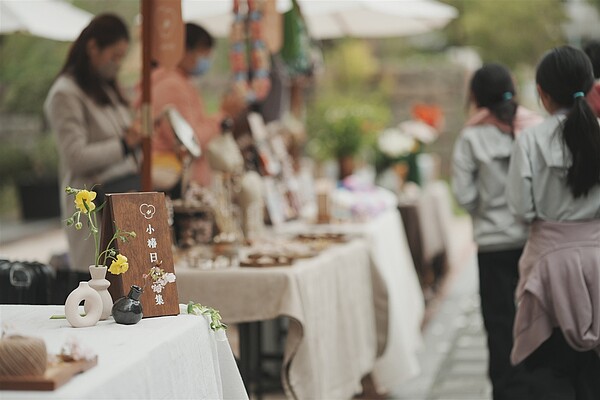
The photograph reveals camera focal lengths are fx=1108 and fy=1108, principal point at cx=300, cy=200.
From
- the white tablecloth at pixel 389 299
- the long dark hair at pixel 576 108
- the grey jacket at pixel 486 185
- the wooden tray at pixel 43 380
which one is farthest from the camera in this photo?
the white tablecloth at pixel 389 299

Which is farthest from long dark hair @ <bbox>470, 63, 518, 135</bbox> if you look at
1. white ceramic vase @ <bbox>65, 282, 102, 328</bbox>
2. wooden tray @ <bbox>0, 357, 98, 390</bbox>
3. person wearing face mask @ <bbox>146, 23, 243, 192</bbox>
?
wooden tray @ <bbox>0, 357, 98, 390</bbox>

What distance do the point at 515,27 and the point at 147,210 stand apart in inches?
764

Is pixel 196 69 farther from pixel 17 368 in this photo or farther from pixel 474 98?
pixel 17 368

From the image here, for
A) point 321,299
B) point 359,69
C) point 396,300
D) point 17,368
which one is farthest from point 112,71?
point 359,69

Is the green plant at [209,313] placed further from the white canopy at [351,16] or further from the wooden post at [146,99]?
the white canopy at [351,16]

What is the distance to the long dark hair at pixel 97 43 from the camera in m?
4.54

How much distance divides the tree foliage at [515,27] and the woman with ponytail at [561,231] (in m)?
17.9

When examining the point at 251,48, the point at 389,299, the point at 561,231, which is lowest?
the point at 389,299

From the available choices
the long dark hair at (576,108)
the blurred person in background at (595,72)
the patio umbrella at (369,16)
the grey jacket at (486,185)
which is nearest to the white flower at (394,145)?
the patio umbrella at (369,16)

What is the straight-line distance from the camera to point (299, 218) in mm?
6254

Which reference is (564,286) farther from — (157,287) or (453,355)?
(453,355)

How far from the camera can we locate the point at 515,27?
21578 millimetres

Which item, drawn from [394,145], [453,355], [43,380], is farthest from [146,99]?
[394,145]

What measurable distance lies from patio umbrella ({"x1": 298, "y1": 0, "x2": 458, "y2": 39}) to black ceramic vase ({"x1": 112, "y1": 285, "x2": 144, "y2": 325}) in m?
4.84
